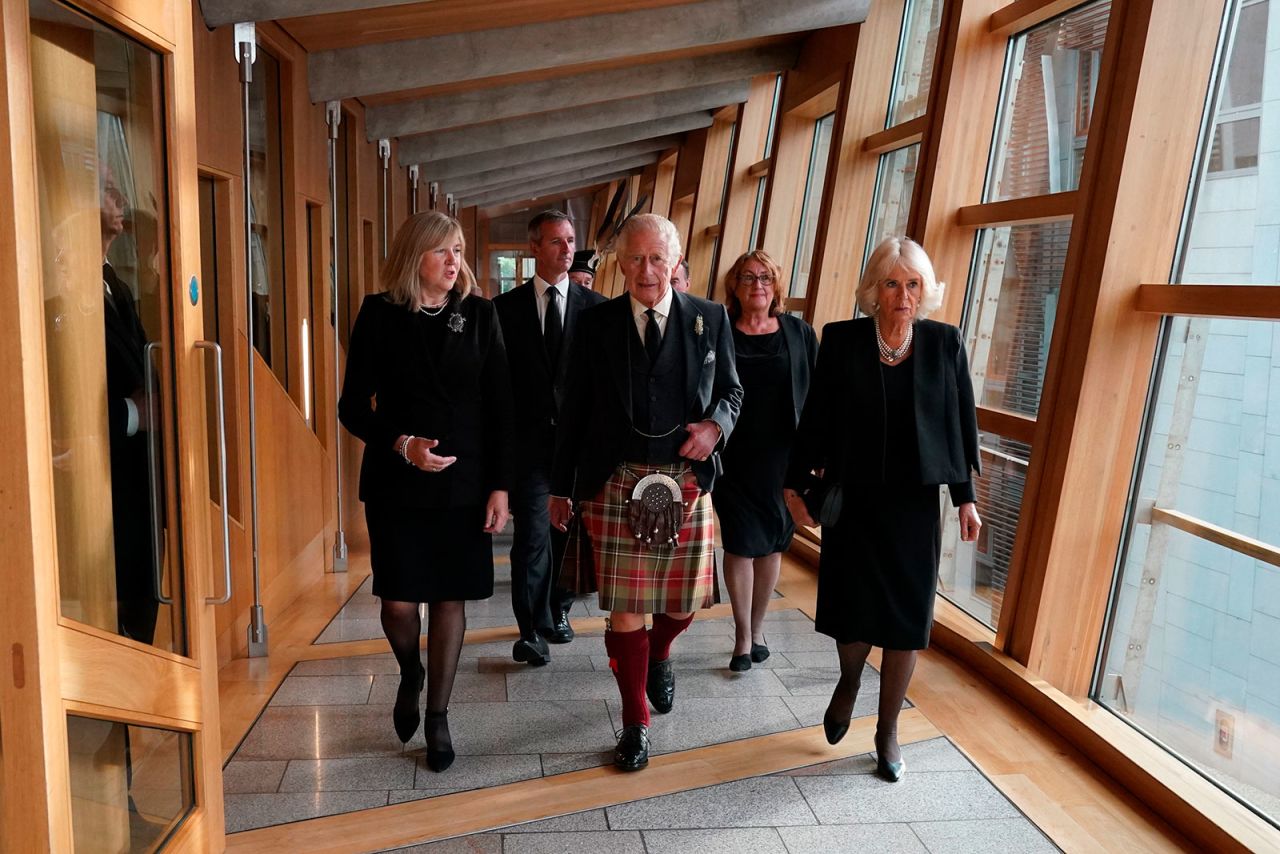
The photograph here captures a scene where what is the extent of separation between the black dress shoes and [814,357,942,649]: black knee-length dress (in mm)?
1613

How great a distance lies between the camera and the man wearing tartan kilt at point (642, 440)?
3131 mm

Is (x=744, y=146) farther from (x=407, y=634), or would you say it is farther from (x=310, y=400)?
(x=407, y=634)

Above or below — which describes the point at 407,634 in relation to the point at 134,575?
below

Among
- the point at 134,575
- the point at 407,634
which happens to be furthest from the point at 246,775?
the point at 134,575

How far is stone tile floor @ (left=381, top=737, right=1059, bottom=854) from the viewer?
108 inches

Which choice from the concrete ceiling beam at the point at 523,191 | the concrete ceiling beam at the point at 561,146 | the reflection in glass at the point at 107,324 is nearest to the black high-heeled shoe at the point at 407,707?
the reflection in glass at the point at 107,324

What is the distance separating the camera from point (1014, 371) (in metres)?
4.46

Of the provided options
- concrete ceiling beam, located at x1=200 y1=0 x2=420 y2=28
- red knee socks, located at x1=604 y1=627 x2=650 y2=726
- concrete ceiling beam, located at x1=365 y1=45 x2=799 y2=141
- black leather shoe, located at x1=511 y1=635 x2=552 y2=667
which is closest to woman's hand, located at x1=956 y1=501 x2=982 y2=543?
red knee socks, located at x1=604 y1=627 x2=650 y2=726

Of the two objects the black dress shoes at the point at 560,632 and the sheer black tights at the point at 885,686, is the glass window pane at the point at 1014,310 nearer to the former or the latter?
the sheer black tights at the point at 885,686

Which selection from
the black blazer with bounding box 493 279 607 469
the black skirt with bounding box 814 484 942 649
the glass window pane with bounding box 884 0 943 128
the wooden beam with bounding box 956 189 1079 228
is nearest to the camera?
the black skirt with bounding box 814 484 942 649

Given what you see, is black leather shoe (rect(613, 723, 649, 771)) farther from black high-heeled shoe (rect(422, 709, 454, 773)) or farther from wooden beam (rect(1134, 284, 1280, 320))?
wooden beam (rect(1134, 284, 1280, 320))

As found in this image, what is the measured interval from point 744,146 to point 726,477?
6.08m

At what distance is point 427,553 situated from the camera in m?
3.14

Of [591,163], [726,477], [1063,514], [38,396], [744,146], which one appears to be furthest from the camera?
[591,163]
